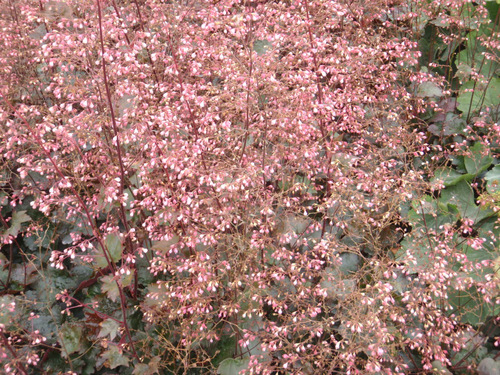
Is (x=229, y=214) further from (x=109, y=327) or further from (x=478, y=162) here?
(x=478, y=162)

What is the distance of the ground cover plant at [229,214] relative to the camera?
264 cm

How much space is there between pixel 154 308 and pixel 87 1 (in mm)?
2182

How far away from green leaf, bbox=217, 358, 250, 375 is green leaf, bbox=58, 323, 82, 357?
1215 millimetres

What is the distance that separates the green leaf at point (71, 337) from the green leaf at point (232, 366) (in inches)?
47.8

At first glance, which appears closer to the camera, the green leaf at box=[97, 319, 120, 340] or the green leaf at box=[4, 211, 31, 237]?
the green leaf at box=[97, 319, 120, 340]

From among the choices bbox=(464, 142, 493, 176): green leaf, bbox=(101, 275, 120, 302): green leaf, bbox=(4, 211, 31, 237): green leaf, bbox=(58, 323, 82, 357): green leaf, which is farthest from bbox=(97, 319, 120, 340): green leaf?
bbox=(464, 142, 493, 176): green leaf

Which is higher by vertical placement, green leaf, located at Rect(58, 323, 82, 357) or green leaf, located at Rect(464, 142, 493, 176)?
green leaf, located at Rect(464, 142, 493, 176)

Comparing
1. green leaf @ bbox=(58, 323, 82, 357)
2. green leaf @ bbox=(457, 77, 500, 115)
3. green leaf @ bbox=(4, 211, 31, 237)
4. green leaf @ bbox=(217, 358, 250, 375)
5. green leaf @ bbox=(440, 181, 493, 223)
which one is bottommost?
green leaf @ bbox=(58, 323, 82, 357)

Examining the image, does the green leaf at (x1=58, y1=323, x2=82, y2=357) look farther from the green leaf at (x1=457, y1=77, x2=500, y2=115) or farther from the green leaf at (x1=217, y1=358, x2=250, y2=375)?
the green leaf at (x1=457, y1=77, x2=500, y2=115)

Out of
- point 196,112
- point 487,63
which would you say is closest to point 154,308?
point 196,112

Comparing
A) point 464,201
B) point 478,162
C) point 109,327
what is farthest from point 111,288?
point 478,162

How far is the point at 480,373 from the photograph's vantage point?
2869mm

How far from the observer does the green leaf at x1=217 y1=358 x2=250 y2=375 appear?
9.74 feet

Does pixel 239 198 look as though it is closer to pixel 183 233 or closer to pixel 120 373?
pixel 183 233
